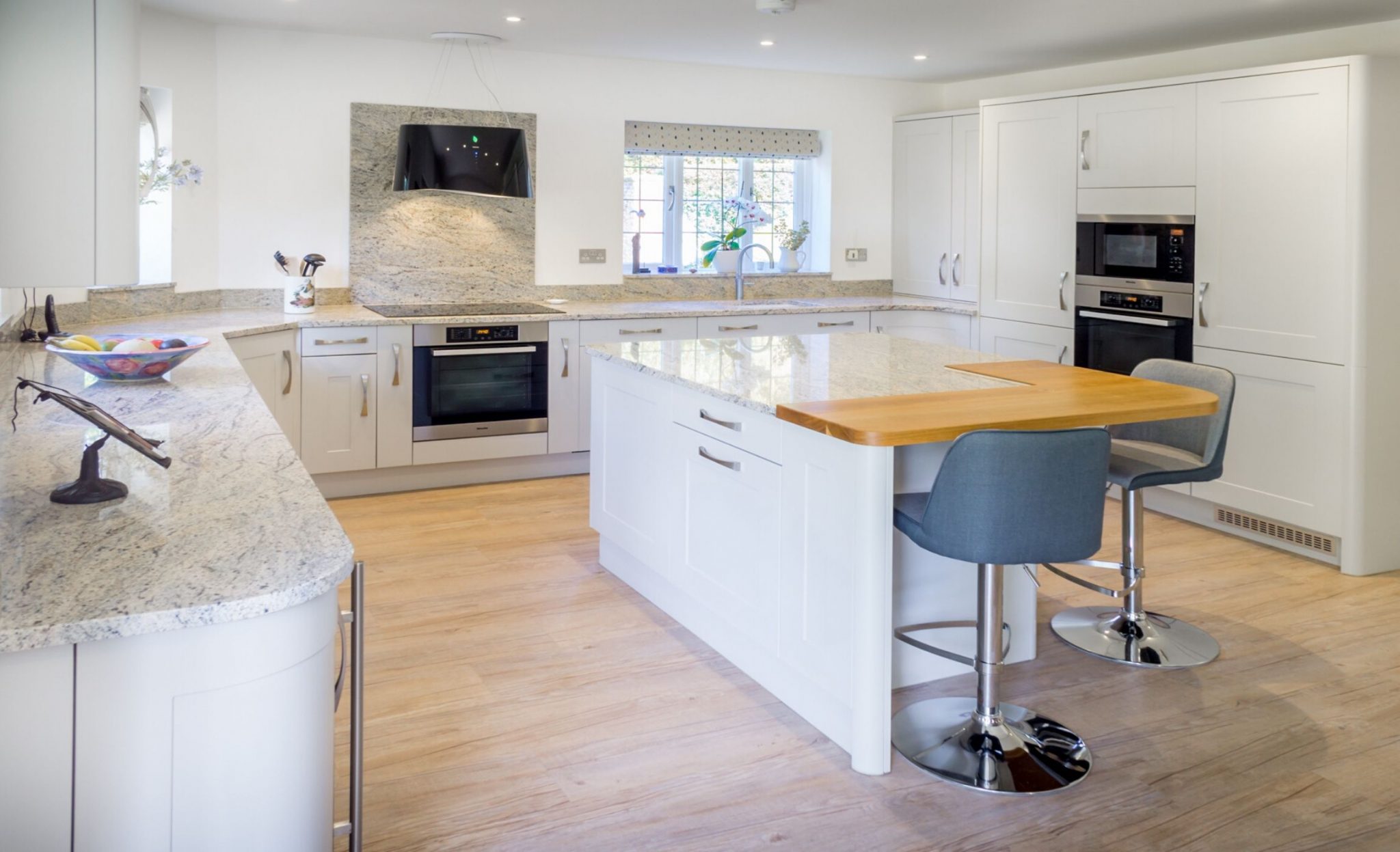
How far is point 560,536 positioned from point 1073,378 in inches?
88.8

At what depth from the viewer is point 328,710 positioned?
159 cm

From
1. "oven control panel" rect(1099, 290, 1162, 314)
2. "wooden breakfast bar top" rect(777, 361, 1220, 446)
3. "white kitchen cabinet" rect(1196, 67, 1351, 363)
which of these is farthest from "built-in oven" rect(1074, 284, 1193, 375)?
"wooden breakfast bar top" rect(777, 361, 1220, 446)

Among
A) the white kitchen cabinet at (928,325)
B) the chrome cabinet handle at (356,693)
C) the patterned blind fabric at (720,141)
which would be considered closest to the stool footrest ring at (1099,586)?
the chrome cabinet handle at (356,693)

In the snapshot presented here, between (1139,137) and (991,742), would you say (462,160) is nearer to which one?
(1139,137)

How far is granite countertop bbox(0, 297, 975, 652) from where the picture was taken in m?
1.40

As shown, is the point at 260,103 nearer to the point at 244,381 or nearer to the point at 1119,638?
the point at 244,381

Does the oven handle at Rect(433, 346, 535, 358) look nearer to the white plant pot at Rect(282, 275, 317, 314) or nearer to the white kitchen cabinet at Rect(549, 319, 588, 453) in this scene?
the white kitchen cabinet at Rect(549, 319, 588, 453)

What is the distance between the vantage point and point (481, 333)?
543 centimetres

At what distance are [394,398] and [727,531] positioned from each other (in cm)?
259

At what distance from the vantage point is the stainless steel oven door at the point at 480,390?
5375 millimetres

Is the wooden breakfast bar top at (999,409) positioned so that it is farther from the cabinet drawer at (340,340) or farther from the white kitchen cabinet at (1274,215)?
the cabinet drawer at (340,340)

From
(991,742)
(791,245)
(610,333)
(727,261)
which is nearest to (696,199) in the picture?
(727,261)

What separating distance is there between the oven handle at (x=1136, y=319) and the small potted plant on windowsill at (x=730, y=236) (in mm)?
2146

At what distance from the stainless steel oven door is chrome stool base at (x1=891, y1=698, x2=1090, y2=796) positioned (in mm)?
3101
